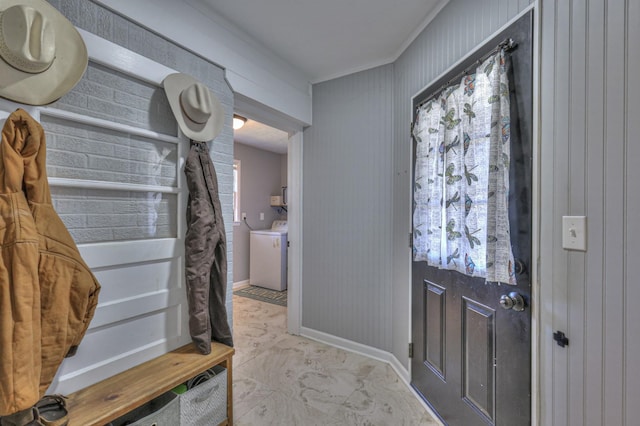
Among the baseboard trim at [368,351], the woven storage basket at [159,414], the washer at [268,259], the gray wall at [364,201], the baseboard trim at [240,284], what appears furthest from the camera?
the baseboard trim at [240,284]

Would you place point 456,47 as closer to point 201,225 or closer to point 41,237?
point 201,225

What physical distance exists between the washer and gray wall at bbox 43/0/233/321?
2637 mm

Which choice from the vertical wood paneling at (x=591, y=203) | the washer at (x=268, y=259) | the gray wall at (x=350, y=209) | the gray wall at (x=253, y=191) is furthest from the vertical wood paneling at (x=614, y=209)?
the gray wall at (x=253, y=191)

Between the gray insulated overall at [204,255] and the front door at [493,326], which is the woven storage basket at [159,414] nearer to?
the gray insulated overall at [204,255]

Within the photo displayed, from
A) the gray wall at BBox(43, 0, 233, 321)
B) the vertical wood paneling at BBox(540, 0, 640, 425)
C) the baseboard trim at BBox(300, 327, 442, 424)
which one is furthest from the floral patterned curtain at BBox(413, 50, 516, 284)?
the gray wall at BBox(43, 0, 233, 321)

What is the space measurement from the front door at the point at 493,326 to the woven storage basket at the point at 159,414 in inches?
55.3

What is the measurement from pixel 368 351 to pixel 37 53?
2607 millimetres

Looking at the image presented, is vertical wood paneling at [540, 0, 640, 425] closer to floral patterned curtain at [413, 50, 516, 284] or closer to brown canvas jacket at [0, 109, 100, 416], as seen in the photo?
floral patterned curtain at [413, 50, 516, 284]

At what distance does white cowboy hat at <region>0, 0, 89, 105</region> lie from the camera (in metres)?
0.95

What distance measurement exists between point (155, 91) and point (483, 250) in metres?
1.83

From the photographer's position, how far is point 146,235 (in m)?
1.43

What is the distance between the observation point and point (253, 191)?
464cm

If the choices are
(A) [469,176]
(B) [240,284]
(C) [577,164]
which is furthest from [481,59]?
(B) [240,284]

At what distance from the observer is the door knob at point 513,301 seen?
1.09 metres
